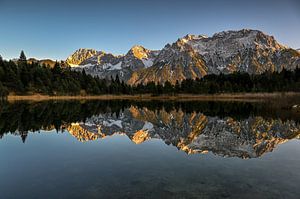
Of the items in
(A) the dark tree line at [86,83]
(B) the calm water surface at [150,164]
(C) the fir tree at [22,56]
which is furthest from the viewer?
(C) the fir tree at [22,56]

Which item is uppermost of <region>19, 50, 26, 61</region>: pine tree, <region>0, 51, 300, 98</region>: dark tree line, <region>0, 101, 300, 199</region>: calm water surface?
<region>19, 50, 26, 61</region>: pine tree

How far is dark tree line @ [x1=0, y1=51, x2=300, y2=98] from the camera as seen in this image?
5492 inches

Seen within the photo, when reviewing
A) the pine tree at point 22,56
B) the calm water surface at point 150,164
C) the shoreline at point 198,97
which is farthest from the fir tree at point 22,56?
the calm water surface at point 150,164

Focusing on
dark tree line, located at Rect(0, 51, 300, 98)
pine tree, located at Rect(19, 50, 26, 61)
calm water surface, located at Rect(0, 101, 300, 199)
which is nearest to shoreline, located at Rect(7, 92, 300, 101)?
dark tree line, located at Rect(0, 51, 300, 98)

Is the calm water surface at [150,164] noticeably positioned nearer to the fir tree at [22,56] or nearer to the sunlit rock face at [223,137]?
the sunlit rock face at [223,137]

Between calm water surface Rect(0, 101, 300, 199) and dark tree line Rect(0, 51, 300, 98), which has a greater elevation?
dark tree line Rect(0, 51, 300, 98)

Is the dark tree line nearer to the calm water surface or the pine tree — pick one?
the pine tree

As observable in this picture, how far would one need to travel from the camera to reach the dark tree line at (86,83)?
139500mm

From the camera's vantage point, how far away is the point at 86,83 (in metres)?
184

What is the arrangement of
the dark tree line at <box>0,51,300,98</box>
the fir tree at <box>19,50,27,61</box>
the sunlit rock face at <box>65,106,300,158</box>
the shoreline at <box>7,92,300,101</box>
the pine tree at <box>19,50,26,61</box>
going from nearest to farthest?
the sunlit rock face at <box>65,106,300,158</box> < the shoreline at <box>7,92,300,101</box> < the dark tree line at <box>0,51,300,98</box> < the pine tree at <box>19,50,26,61</box> < the fir tree at <box>19,50,27,61</box>

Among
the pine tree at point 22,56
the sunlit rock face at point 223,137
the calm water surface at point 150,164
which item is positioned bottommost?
the sunlit rock face at point 223,137

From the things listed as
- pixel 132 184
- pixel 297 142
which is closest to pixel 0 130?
pixel 132 184

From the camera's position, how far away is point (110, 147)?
2730 centimetres

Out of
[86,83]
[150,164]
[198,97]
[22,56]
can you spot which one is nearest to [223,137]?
[150,164]
